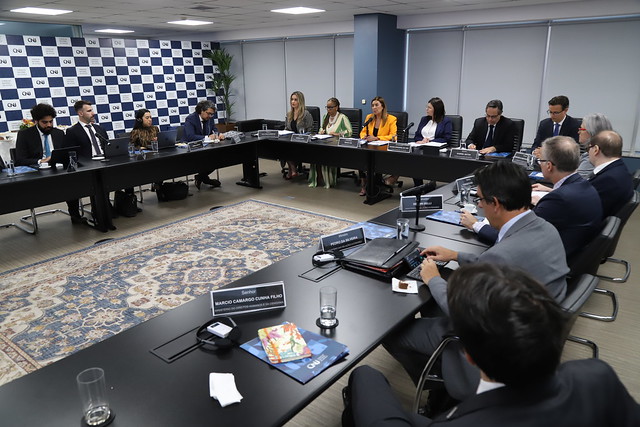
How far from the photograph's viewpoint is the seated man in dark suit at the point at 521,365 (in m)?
0.86

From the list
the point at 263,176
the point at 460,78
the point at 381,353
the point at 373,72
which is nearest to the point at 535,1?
the point at 460,78

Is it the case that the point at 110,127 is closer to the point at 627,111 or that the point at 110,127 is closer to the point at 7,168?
the point at 7,168

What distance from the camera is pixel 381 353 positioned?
257cm

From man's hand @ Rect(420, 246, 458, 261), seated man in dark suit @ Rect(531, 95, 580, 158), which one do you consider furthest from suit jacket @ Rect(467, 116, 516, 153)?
man's hand @ Rect(420, 246, 458, 261)

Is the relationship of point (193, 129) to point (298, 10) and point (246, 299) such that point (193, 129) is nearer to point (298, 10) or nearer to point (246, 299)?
point (298, 10)

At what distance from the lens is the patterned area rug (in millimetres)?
2799

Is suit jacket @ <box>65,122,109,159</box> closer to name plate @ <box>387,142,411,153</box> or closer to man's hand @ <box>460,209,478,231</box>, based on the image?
name plate @ <box>387,142,411,153</box>

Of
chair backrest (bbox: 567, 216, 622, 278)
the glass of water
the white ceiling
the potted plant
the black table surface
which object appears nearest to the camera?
the black table surface

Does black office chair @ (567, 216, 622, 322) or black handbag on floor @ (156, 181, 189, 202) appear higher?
black office chair @ (567, 216, 622, 322)

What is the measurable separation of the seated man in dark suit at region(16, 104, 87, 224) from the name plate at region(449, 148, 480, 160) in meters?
4.09

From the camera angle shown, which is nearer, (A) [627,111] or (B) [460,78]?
(A) [627,111]

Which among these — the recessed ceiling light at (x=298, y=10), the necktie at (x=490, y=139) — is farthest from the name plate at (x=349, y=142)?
the recessed ceiling light at (x=298, y=10)

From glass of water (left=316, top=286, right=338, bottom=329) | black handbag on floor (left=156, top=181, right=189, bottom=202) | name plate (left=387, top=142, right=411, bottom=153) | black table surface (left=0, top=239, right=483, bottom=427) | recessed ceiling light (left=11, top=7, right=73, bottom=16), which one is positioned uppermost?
recessed ceiling light (left=11, top=7, right=73, bottom=16)

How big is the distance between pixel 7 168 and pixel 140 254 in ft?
5.57
